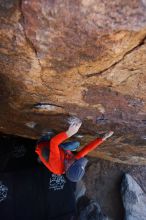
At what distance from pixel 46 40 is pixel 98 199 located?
10.5 ft

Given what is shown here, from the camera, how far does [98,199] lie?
440cm

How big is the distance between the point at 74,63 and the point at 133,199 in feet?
9.58

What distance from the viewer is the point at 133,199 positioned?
13.9 ft

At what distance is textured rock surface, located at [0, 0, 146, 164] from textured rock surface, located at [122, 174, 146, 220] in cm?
169

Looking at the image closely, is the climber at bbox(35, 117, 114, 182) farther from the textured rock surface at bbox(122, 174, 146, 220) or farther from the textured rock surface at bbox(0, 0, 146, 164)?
the textured rock surface at bbox(122, 174, 146, 220)

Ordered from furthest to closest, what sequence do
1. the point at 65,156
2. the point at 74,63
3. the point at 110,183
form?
the point at 110,183
the point at 65,156
the point at 74,63

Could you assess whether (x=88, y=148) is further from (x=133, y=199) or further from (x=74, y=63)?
→ (x=133, y=199)

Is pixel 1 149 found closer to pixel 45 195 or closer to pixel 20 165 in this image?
pixel 20 165

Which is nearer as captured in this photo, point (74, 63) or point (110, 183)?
Result: point (74, 63)

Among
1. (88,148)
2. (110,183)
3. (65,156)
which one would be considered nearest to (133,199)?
(110,183)

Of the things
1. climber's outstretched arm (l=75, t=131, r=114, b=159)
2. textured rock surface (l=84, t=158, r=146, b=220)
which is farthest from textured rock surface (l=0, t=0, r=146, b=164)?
textured rock surface (l=84, t=158, r=146, b=220)

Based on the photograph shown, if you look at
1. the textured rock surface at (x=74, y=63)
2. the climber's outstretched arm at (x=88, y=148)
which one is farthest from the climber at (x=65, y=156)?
the textured rock surface at (x=74, y=63)

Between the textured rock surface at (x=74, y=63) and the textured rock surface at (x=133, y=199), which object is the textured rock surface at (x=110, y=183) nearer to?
the textured rock surface at (x=133, y=199)

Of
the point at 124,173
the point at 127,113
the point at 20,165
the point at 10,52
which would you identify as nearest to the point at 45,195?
the point at 20,165
